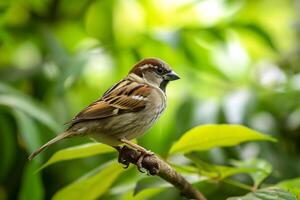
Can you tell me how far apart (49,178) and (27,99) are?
36 centimetres

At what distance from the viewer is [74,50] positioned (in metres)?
3.06

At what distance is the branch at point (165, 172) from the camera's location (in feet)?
4.58

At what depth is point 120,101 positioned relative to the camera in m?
1.82

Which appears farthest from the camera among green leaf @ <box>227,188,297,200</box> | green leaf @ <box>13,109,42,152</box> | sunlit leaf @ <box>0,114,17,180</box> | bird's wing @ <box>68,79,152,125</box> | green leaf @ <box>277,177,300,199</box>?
sunlit leaf @ <box>0,114,17,180</box>

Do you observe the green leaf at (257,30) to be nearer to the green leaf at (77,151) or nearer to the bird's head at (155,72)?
the bird's head at (155,72)

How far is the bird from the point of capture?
1.67 metres

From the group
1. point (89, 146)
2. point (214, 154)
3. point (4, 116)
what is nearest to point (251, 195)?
point (89, 146)

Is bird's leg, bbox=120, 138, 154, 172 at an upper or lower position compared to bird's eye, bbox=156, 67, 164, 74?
lower

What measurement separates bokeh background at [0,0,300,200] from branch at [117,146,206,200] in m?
0.45

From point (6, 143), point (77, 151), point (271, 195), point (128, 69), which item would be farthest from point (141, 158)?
point (128, 69)

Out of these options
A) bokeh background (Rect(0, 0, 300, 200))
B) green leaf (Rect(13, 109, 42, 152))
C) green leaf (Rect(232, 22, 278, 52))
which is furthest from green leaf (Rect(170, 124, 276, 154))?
green leaf (Rect(232, 22, 278, 52))

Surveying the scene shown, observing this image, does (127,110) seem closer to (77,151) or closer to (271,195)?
(77,151)

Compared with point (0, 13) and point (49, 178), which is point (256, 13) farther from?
point (0, 13)

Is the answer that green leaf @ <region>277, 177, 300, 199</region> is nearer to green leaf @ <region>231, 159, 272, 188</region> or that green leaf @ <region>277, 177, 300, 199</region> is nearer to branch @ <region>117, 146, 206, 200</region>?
green leaf @ <region>231, 159, 272, 188</region>
